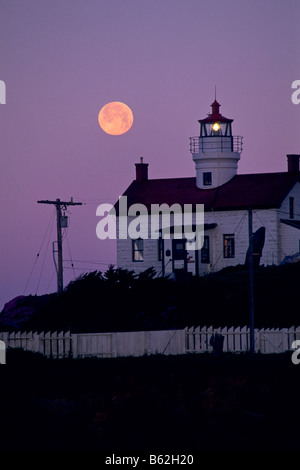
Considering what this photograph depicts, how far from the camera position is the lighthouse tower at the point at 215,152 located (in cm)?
6475

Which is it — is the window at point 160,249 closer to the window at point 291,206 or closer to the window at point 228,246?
the window at point 228,246

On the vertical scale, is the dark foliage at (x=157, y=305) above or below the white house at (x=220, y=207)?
below

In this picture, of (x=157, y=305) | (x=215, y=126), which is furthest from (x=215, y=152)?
(x=157, y=305)

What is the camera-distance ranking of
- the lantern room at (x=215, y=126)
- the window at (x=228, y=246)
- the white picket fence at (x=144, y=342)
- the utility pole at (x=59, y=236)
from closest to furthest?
1. the white picket fence at (x=144, y=342)
2. the utility pole at (x=59, y=236)
3. the window at (x=228, y=246)
4. the lantern room at (x=215, y=126)

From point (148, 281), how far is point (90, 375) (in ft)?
57.6

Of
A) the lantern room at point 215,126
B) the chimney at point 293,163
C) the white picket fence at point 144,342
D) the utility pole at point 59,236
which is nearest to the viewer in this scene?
the white picket fence at point 144,342

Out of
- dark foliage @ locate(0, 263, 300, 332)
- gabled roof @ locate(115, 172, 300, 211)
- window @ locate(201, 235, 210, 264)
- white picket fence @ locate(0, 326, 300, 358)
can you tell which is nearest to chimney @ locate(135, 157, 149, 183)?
gabled roof @ locate(115, 172, 300, 211)

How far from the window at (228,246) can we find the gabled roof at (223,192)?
162 centimetres

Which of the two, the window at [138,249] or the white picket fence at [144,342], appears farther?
the window at [138,249]

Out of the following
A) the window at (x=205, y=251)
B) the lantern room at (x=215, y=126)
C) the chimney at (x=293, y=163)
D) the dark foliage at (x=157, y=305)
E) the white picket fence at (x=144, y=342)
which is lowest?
the white picket fence at (x=144, y=342)

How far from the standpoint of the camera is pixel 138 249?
217 feet

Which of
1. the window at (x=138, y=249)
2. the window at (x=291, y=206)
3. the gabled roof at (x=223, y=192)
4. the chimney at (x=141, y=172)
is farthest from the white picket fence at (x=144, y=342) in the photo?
the chimney at (x=141, y=172)

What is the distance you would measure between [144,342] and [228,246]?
867 inches
